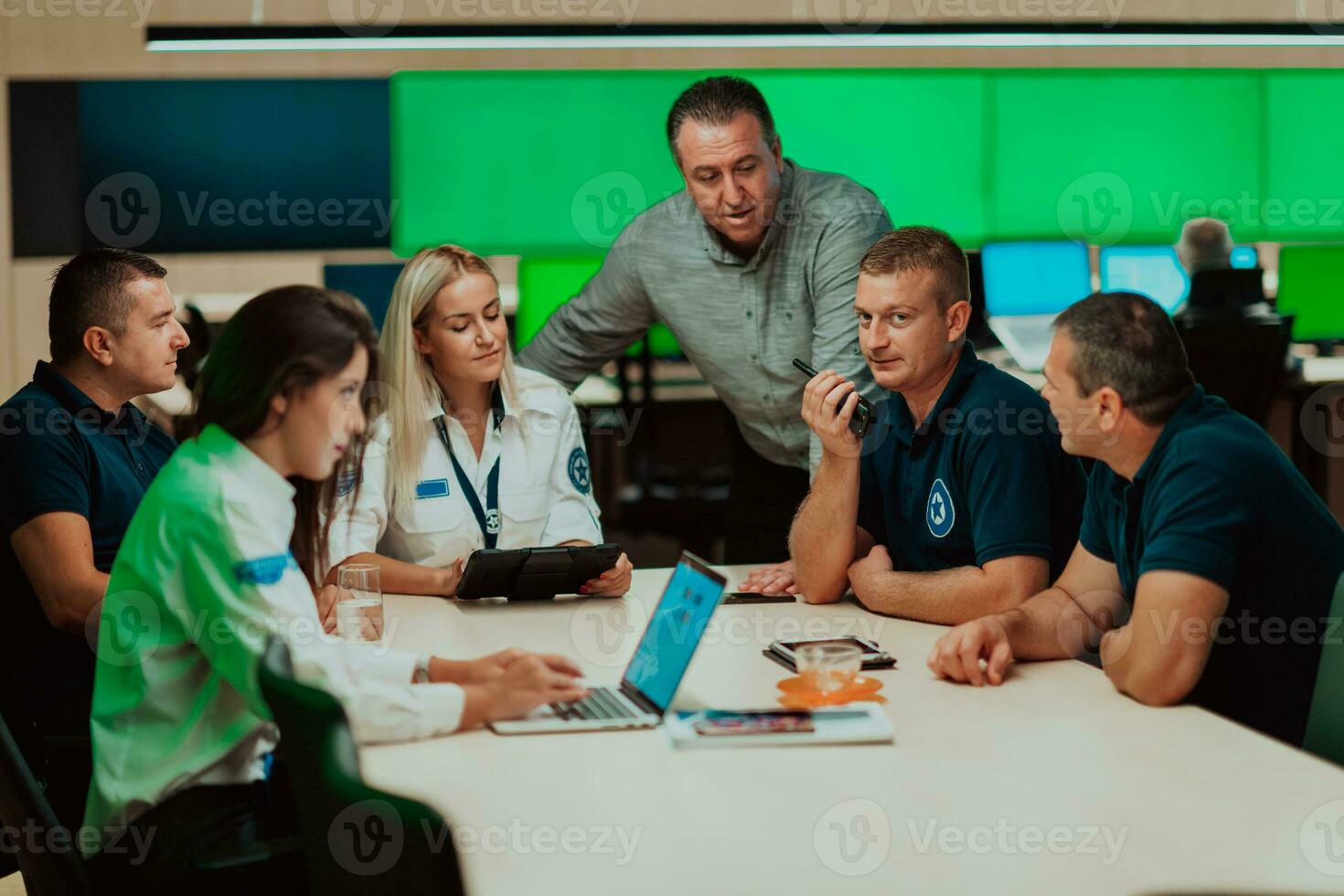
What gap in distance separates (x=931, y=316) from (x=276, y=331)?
46.5 inches

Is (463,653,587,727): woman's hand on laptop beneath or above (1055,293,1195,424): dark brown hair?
beneath

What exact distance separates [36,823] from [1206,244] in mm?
5031

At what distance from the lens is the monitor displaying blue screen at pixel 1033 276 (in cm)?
557

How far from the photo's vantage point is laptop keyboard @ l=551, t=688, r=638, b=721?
1671mm

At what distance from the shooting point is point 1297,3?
6656 millimetres

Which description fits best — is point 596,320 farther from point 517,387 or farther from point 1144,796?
point 1144,796

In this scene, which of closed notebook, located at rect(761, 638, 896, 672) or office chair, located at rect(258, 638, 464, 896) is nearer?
office chair, located at rect(258, 638, 464, 896)

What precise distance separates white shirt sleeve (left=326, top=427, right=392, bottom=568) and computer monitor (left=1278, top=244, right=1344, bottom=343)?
4.71 metres

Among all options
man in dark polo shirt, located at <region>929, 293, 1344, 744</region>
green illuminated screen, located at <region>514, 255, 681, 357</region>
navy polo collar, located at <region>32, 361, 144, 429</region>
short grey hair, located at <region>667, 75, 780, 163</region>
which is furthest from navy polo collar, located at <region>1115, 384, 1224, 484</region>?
green illuminated screen, located at <region>514, 255, 681, 357</region>

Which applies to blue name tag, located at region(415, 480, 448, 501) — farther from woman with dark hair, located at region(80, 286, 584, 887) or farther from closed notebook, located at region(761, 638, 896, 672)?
woman with dark hair, located at region(80, 286, 584, 887)

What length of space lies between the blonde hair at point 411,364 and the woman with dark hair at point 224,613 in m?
1.02

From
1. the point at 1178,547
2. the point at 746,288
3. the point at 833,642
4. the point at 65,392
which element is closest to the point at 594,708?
the point at 833,642

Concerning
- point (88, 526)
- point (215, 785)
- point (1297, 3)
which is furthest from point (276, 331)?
point (1297, 3)

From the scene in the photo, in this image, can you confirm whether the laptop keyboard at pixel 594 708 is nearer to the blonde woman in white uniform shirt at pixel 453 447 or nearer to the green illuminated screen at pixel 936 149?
the blonde woman in white uniform shirt at pixel 453 447
